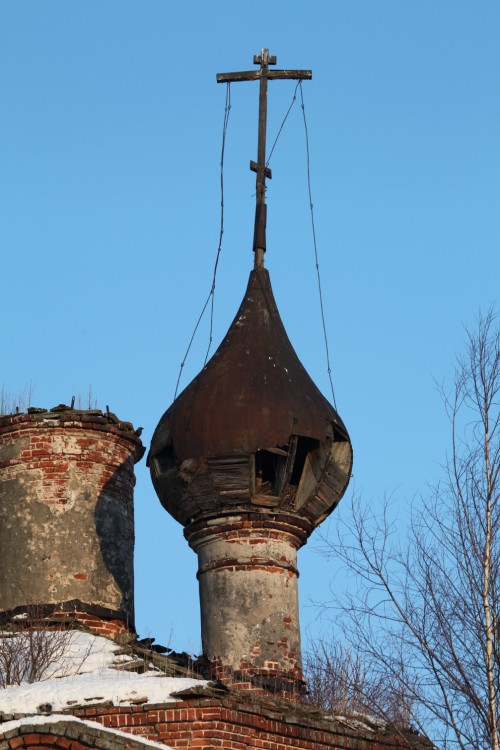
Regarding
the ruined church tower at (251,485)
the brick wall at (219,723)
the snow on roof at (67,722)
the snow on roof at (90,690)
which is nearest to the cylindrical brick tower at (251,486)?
the ruined church tower at (251,485)

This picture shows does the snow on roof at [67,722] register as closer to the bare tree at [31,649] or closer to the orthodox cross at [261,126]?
the bare tree at [31,649]

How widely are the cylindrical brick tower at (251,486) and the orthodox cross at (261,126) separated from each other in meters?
1.64

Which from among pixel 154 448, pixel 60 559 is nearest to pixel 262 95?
pixel 154 448

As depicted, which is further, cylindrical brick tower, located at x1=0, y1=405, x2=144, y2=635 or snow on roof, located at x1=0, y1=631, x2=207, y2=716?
cylindrical brick tower, located at x1=0, y1=405, x2=144, y2=635

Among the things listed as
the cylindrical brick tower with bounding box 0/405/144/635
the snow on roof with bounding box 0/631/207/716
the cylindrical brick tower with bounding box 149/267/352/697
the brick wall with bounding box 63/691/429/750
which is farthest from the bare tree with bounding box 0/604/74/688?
the brick wall with bounding box 63/691/429/750

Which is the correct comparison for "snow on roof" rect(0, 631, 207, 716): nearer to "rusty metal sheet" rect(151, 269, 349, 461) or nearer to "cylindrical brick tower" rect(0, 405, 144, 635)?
"cylindrical brick tower" rect(0, 405, 144, 635)

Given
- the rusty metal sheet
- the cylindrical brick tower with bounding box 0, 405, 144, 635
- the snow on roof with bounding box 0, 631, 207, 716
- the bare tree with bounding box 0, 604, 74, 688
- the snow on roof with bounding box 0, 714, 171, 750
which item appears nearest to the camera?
the snow on roof with bounding box 0, 714, 171, 750

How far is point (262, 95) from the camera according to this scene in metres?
24.2

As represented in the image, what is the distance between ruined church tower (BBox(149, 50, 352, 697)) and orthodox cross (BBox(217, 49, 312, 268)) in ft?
4.95

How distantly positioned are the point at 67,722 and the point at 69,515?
6167 mm

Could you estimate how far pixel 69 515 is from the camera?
2306 cm

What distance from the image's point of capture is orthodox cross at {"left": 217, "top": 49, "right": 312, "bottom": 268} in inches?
922

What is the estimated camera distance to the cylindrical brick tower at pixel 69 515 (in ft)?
74.4

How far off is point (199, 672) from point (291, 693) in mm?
1148
